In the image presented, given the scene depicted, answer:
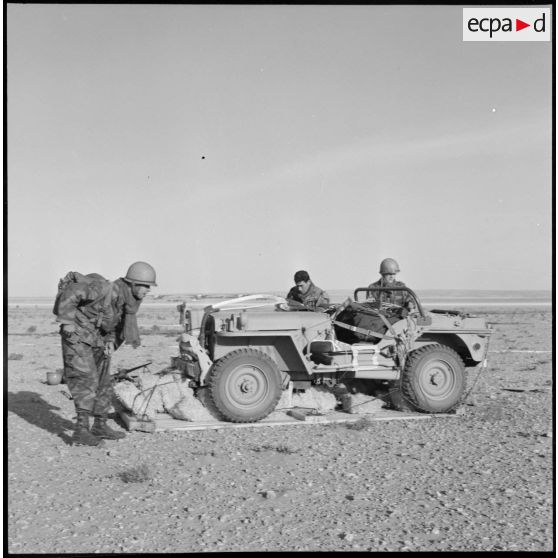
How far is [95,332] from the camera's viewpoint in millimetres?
7020

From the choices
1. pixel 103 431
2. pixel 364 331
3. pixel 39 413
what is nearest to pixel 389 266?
pixel 364 331

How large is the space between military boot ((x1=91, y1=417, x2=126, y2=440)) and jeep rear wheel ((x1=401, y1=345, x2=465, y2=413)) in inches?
136

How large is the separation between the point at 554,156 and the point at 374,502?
298 cm

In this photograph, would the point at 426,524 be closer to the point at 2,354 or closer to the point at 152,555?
the point at 152,555

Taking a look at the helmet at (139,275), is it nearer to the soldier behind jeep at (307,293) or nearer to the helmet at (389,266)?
the soldier behind jeep at (307,293)

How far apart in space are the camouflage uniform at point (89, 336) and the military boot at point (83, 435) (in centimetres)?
9

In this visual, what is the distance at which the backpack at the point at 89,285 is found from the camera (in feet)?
22.2

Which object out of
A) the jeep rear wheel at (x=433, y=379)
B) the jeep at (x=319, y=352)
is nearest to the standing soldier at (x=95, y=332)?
the jeep at (x=319, y=352)

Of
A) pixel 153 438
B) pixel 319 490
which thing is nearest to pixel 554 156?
pixel 319 490

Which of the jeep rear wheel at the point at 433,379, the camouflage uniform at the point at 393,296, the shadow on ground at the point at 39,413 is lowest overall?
the shadow on ground at the point at 39,413

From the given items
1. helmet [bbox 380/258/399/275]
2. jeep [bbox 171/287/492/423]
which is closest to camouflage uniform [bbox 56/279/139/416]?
jeep [bbox 171/287/492/423]

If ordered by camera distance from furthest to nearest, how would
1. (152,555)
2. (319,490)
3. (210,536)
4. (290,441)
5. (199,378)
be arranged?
(199,378) → (290,441) → (319,490) → (210,536) → (152,555)

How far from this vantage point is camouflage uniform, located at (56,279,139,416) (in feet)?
22.3

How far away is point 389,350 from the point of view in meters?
8.20
